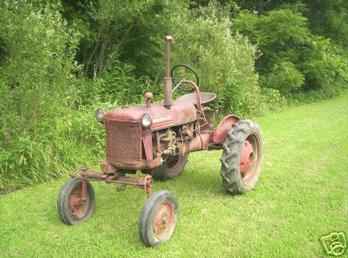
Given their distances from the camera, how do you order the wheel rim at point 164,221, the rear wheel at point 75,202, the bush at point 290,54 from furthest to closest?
1. the bush at point 290,54
2. the rear wheel at point 75,202
3. the wheel rim at point 164,221

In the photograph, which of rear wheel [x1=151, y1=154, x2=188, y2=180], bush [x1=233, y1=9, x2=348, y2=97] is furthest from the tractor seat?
bush [x1=233, y1=9, x2=348, y2=97]

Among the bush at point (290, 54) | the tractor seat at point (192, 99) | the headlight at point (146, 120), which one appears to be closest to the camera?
the headlight at point (146, 120)

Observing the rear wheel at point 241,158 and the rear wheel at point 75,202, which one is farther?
the rear wheel at point 241,158

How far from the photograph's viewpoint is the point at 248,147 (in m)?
4.98

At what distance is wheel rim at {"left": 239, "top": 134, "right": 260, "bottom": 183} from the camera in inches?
191

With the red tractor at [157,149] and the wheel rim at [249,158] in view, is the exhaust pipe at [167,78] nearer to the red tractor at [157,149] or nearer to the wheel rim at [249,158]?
the red tractor at [157,149]

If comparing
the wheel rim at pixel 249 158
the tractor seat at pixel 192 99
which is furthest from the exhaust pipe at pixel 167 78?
the wheel rim at pixel 249 158

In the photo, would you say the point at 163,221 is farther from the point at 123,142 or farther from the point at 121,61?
the point at 121,61

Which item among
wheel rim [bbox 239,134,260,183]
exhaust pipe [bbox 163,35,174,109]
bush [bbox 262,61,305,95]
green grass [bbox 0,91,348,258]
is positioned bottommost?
green grass [bbox 0,91,348,258]

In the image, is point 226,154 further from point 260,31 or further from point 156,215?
point 260,31

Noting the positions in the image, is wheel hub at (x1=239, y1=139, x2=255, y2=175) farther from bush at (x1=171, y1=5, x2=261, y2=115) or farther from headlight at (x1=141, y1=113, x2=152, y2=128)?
bush at (x1=171, y1=5, x2=261, y2=115)

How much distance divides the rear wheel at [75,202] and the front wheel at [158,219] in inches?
34.2

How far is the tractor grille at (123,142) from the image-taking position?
3923 mm

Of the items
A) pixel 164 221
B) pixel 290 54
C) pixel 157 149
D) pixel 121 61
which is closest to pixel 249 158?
pixel 157 149
